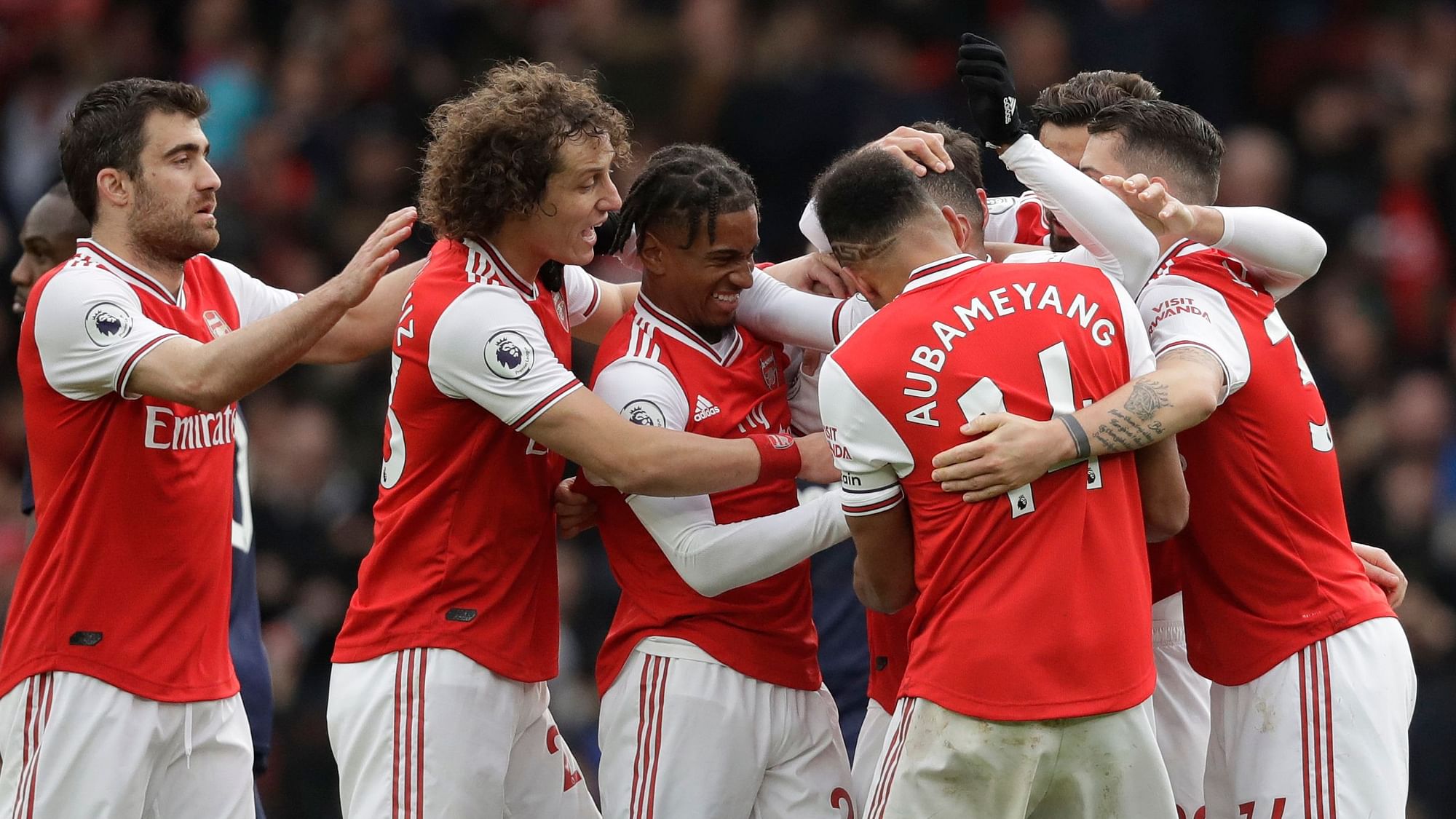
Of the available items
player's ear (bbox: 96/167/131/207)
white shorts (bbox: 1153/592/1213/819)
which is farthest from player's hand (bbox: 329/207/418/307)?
white shorts (bbox: 1153/592/1213/819)

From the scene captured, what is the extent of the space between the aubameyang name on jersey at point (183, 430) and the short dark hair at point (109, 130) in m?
0.73

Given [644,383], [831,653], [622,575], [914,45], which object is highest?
[914,45]

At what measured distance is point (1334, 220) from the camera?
10414 millimetres

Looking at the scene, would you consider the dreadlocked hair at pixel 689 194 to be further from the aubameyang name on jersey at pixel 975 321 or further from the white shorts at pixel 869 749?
the white shorts at pixel 869 749

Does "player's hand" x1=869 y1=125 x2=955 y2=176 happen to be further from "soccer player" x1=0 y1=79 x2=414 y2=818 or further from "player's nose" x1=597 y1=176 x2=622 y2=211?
"soccer player" x1=0 y1=79 x2=414 y2=818

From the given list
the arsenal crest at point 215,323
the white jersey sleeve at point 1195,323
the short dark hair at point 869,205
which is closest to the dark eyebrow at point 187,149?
the arsenal crest at point 215,323

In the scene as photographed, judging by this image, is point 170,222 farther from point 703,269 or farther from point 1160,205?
point 1160,205

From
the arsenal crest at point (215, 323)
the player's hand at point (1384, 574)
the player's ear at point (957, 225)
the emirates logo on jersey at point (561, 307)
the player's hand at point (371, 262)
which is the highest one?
the player's ear at point (957, 225)

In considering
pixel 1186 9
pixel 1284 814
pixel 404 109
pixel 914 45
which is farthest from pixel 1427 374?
pixel 404 109

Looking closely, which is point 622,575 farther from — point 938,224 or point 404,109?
point 404,109

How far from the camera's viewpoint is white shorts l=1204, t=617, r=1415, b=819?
444cm

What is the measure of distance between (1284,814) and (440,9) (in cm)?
912

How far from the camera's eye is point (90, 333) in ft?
16.3

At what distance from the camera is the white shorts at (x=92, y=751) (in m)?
5.00
